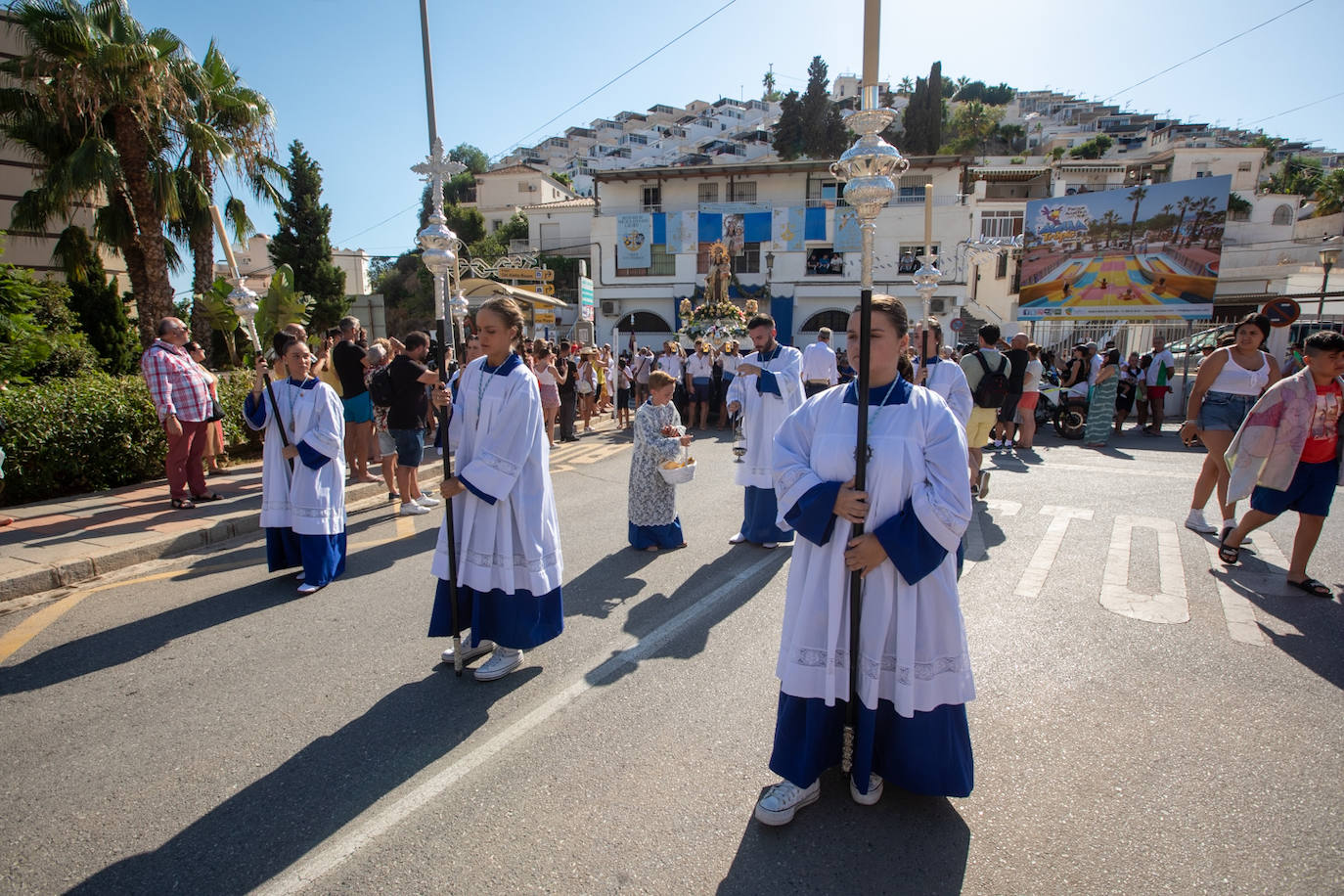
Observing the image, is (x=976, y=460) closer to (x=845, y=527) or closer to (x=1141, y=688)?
(x=1141, y=688)

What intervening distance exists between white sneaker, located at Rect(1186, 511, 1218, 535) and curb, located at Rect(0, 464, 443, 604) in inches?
330

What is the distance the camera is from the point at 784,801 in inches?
102

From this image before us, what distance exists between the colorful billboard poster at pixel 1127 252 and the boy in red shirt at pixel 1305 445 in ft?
79.9

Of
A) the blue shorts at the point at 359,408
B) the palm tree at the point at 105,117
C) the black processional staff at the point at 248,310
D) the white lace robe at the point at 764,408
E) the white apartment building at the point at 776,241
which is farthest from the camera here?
the white apartment building at the point at 776,241

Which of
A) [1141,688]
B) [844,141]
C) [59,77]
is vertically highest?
[844,141]

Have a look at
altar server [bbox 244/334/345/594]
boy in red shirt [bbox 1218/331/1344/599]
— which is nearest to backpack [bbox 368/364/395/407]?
altar server [bbox 244/334/345/594]

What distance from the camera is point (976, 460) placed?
25.8 feet

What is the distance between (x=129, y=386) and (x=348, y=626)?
225 inches

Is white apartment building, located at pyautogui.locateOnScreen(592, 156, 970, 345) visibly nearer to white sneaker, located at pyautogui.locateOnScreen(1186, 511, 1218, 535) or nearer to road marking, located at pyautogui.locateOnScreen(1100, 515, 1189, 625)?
white sneaker, located at pyautogui.locateOnScreen(1186, 511, 1218, 535)

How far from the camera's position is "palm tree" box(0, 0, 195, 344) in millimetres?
10969

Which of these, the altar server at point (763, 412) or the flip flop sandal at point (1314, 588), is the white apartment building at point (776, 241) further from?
the flip flop sandal at point (1314, 588)

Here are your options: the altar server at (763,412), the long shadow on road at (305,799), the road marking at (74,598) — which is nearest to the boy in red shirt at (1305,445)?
the altar server at (763,412)

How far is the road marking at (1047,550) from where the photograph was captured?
5094 millimetres

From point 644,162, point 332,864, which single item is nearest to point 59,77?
point 332,864
